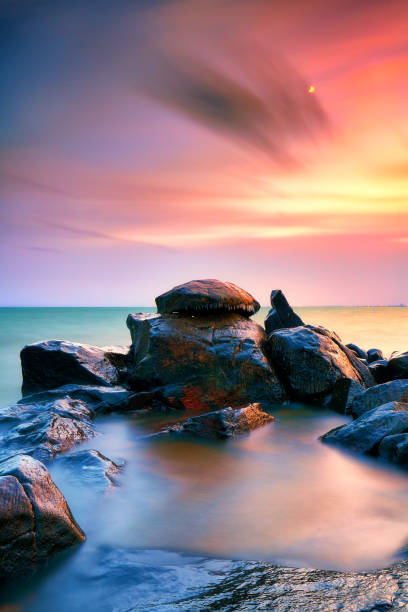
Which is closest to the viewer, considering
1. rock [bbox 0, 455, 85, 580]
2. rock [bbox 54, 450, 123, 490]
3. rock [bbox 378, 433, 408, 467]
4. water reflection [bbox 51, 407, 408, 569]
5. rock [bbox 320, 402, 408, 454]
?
rock [bbox 0, 455, 85, 580]

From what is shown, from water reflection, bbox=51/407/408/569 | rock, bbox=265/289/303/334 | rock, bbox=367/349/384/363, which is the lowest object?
water reflection, bbox=51/407/408/569

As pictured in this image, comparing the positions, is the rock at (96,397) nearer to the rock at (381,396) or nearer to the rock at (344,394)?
the rock at (344,394)

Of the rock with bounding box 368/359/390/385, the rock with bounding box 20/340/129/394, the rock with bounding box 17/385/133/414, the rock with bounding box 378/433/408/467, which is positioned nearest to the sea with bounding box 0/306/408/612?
the rock with bounding box 378/433/408/467

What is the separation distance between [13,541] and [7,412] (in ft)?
13.0

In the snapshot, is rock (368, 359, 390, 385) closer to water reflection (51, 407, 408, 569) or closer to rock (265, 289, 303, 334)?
rock (265, 289, 303, 334)

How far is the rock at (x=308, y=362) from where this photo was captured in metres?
7.47

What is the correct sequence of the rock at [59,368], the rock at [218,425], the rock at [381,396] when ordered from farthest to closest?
the rock at [59,368], the rock at [381,396], the rock at [218,425]

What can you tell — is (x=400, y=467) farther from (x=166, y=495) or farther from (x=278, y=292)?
(x=278, y=292)

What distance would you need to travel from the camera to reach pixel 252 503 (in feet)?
12.2

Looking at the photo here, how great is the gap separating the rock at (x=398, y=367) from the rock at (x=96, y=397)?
5197 millimetres

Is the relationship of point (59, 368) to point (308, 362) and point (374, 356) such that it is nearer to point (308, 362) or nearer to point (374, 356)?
point (308, 362)

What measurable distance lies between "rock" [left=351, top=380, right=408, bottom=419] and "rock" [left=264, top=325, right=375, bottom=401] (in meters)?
1.29

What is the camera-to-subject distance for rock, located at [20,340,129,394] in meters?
8.24

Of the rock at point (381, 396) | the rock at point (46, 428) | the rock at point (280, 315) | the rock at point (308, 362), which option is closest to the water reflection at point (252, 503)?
the rock at point (46, 428)
